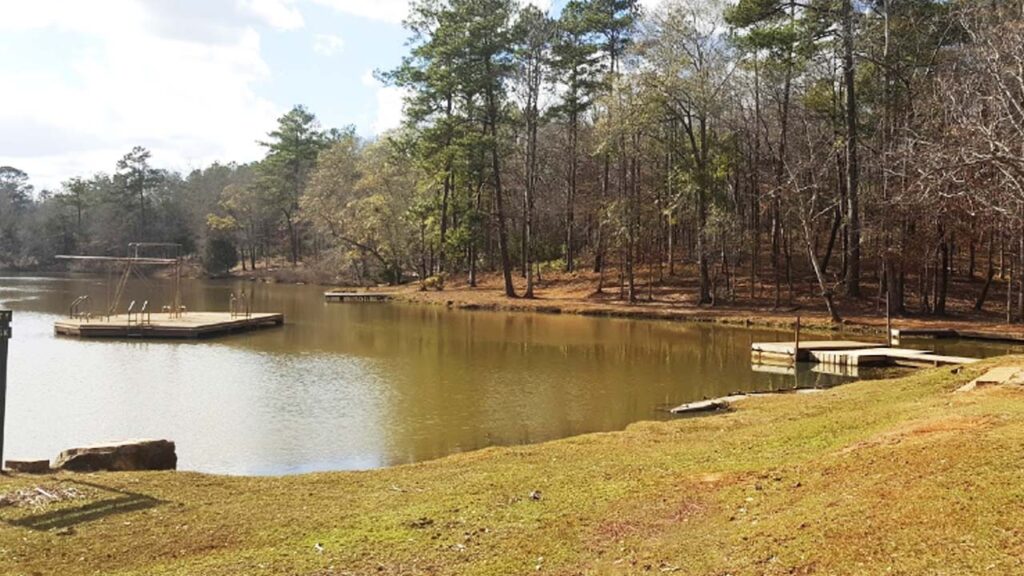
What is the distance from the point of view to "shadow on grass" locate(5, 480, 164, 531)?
7.30 m

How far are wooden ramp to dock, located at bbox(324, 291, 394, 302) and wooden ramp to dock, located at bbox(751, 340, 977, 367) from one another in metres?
28.8

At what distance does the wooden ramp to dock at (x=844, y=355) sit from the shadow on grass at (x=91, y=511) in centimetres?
1984

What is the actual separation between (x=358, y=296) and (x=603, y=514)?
44.0 m

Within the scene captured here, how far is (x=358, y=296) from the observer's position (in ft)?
165

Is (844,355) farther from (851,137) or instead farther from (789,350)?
(851,137)

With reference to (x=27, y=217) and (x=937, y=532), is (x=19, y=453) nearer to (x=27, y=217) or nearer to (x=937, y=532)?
(x=937, y=532)

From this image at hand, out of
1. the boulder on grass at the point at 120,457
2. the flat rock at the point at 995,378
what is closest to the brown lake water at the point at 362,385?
the boulder on grass at the point at 120,457

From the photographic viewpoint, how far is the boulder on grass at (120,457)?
10.0 meters

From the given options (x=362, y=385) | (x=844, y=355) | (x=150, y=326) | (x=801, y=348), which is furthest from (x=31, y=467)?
(x=150, y=326)

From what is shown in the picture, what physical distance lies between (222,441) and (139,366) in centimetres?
1063

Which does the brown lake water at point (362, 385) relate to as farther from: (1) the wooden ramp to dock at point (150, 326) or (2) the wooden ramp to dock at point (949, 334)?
(2) the wooden ramp to dock at point (949, 334)

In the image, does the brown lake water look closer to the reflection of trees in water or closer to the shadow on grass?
the reflection of trees in water

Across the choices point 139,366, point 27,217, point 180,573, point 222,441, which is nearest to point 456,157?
point 139,366

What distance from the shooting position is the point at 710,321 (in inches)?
1405
